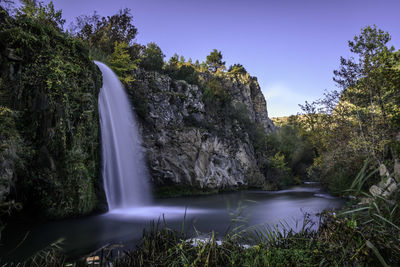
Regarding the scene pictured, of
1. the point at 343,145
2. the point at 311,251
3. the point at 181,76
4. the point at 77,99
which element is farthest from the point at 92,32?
the point at 311,251

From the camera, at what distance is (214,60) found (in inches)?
1892

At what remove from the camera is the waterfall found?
10.3 metres

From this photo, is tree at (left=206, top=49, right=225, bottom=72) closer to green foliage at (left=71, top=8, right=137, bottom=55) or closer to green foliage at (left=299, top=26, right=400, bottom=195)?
green foliage at (left=71, top=8, right=137, bottom=55)

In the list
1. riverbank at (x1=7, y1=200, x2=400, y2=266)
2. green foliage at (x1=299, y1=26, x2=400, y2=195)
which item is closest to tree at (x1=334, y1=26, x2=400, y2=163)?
green foliage at (x1=299, y1=26, x2=400, y2=195)

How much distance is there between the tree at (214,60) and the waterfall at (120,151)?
36.2 m

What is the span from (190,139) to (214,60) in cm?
3512

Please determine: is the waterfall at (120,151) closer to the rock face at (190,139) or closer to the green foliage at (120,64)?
the green foliage at (120,64)

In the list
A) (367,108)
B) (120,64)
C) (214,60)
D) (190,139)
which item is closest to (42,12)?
(120,64)

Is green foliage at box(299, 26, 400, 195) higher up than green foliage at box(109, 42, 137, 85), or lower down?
lower down

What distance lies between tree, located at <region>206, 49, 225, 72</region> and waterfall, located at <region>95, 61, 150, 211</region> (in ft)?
119

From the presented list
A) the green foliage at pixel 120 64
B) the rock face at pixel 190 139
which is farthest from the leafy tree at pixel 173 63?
the green foliage at pixel 120 64

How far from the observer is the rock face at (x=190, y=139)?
1593 cm

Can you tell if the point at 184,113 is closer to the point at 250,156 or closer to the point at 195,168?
the point at 195,168

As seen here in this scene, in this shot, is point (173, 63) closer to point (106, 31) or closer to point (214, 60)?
point (106, 31)
